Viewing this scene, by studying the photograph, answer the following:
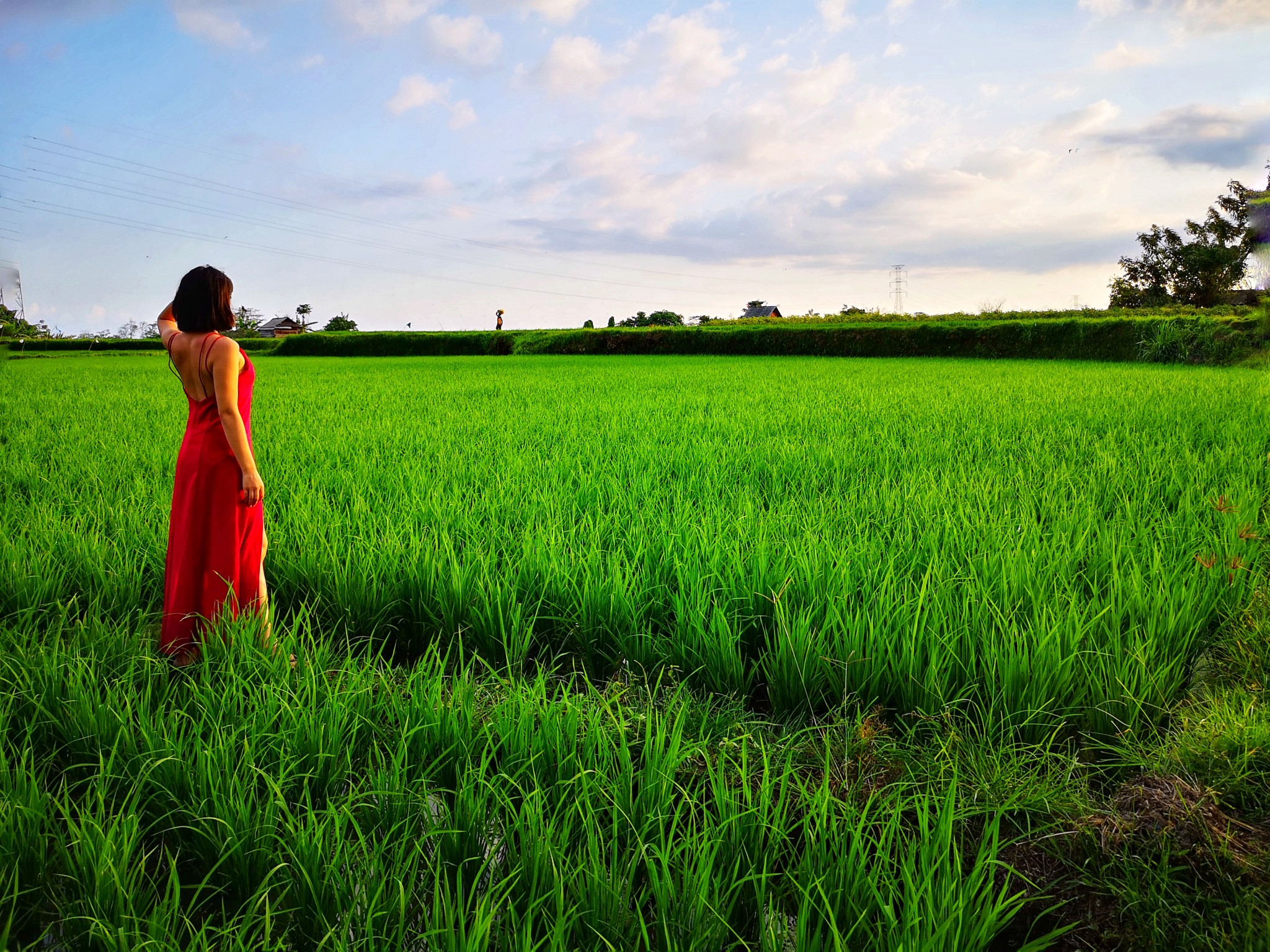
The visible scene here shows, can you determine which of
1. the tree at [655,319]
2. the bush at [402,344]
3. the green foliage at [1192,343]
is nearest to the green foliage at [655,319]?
the tree at [655,319]

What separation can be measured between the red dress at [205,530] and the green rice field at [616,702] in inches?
5.5

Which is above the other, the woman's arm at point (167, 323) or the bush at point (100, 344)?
the bush at point (100, 344)

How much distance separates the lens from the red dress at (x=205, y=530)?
204 centimetres

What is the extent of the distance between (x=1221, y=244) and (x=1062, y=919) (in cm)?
4331

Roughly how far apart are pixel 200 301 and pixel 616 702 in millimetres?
1658

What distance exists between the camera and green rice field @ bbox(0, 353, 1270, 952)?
3.57 feet

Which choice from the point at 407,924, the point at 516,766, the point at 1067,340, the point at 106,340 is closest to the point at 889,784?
the point at 516,766

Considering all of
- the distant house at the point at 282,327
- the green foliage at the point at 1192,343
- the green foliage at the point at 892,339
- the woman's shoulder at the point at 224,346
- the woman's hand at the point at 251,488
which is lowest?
the woman's hand at the point at 251,488

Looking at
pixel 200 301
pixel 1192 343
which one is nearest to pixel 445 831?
pixel 200 301

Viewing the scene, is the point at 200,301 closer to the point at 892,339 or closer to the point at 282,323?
the point at 892,339

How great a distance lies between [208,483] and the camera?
6.73ft

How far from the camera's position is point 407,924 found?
1065 mm

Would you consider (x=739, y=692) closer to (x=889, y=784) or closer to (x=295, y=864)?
(x=889, y=784)

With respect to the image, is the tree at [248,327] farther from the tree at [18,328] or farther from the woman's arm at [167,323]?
the woman's arm at [167,323]
